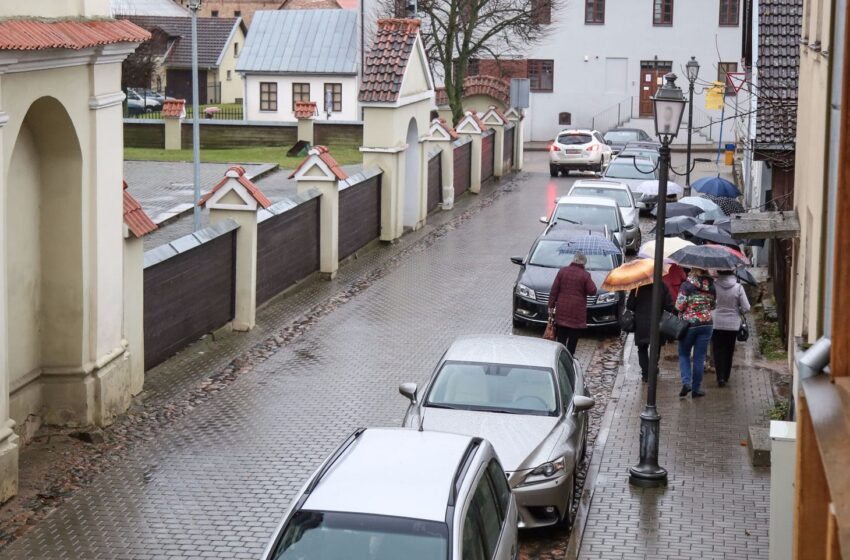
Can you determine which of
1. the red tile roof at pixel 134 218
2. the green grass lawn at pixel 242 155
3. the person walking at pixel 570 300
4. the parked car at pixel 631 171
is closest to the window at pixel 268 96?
the green grass lawn at pixel 242 155

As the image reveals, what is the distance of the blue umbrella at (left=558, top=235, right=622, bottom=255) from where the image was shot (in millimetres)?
20203

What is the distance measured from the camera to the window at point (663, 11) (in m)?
56.0

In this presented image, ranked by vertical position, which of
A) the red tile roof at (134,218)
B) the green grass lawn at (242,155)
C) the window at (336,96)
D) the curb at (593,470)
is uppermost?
the window at (336,96)

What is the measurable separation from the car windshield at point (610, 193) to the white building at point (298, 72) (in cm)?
3394

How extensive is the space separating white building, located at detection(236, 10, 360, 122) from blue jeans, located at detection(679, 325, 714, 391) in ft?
154

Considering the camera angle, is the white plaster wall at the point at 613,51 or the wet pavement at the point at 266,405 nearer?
the wet pavement at the point at 266,405

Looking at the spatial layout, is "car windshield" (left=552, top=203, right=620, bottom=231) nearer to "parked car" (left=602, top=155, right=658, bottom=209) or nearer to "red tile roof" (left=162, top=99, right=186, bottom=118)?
"parked car" (left=602, top=155, right=658, bottom=209)

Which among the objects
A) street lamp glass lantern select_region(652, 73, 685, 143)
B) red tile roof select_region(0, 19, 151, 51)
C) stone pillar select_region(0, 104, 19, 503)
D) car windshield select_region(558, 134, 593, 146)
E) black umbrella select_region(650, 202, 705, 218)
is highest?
red tile roof select_region(0, 19, 151, 51)

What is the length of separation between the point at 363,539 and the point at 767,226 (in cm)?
918

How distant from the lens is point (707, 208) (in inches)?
968

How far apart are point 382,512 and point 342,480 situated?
1.78 feet

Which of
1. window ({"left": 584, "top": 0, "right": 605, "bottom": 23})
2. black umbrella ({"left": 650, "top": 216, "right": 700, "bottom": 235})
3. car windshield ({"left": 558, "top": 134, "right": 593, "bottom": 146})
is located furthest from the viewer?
window ({"left": 584, "top": 0, "right": 605, "bottom": 23})

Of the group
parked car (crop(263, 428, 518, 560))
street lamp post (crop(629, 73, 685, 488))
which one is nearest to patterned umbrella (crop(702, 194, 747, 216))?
street lamp post (crop(629, 73, 685, 488))

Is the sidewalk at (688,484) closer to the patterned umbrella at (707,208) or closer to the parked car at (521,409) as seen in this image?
the parked car at (521,409)
